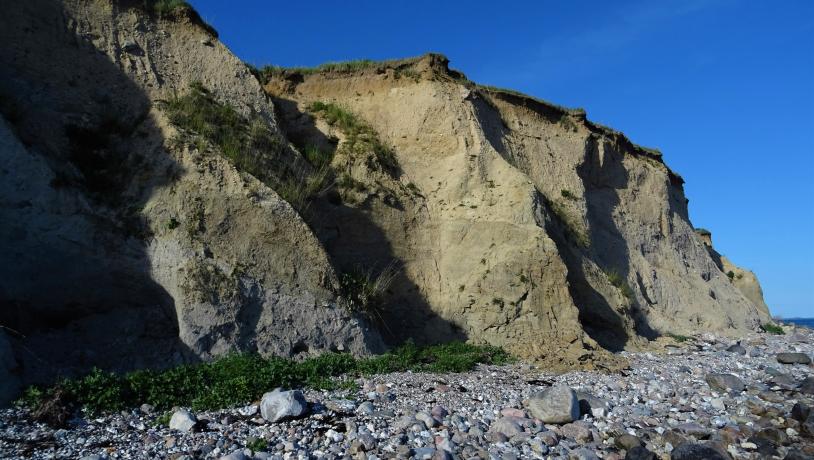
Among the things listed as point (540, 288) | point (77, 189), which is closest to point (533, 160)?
point (540, 288)

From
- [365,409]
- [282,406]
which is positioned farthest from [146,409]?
[365,409]

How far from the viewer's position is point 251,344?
10156 millimetres

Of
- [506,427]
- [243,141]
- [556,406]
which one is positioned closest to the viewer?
[506,427]

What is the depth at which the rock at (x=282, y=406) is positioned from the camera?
755 cm

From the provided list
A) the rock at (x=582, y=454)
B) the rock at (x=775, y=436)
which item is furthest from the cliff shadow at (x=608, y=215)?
the rock at (x=582, y=454)

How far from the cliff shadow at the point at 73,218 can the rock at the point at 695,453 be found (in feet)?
23.4

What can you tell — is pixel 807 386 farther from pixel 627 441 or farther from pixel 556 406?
pixel 556 406

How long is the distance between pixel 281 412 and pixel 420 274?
751 cm

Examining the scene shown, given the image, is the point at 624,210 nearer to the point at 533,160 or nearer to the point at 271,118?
the point at 533,160

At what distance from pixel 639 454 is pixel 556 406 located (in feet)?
4.57

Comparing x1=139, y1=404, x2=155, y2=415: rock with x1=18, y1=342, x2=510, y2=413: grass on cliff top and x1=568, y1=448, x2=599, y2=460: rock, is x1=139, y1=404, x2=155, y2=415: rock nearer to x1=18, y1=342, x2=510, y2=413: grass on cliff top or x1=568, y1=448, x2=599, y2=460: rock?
x1=18, y1=342, x2=510, y2=413: grass on cliff top

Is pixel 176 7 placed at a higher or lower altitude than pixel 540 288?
higher

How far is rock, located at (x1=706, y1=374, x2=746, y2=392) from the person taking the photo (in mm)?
11414

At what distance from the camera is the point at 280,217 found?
11.4 metres
